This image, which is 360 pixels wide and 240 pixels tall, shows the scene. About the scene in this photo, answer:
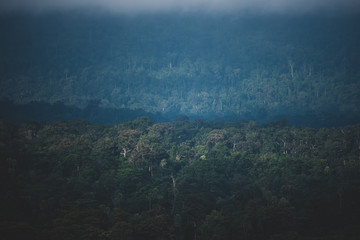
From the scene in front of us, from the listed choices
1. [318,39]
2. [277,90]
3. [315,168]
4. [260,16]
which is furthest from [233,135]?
[260,16]

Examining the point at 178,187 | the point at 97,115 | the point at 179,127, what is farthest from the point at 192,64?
the point at 178,187

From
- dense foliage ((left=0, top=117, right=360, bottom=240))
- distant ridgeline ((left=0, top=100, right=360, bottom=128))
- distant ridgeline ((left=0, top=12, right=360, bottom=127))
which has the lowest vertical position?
dense foliage ((left=0, top=117, right=360, bottom=240))

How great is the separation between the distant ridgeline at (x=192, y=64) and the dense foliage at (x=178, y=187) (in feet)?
181

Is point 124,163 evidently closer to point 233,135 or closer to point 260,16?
point 233,135

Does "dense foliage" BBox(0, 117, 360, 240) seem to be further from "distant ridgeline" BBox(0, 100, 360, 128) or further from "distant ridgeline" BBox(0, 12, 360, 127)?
"distant ridgeline" BBox(0, 12, 360, 127)

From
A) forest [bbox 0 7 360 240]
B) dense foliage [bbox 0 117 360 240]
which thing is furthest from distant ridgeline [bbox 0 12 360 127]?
dense foliage [bbox 0 117 360 240]

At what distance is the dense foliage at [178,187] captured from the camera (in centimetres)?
2959

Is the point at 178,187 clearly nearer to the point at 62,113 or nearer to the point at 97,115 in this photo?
the point at 62,113

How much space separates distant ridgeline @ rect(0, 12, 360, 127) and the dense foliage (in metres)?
55.2

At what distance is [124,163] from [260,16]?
392ft

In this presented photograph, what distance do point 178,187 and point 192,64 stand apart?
10029 centimetres

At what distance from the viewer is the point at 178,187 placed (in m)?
39.4

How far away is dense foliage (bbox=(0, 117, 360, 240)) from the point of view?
29594mm

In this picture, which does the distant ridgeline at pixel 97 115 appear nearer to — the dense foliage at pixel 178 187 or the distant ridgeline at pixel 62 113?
the distant ridgeline at pixel 62 113
